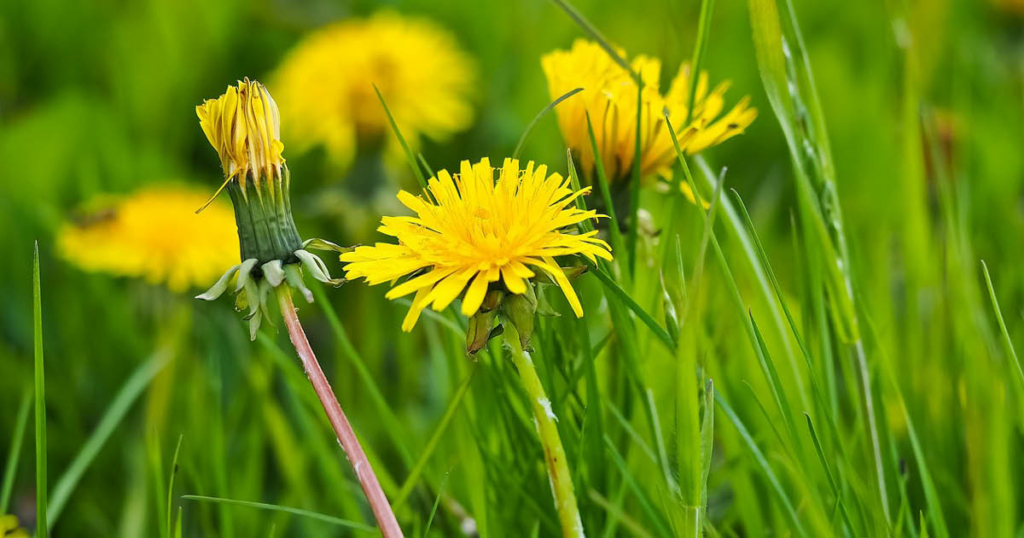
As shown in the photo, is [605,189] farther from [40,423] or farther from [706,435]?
[40,423]

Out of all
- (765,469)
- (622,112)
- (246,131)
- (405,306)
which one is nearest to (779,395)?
(765,469)

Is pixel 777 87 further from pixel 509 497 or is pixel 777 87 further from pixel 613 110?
pixel 509 497

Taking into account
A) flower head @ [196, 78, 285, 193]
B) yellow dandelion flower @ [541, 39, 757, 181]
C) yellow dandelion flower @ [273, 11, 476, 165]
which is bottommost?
yellow dandelion flower @ [541, 39, 757, 181]

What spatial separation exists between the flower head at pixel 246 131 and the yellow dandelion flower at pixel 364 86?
68 cm

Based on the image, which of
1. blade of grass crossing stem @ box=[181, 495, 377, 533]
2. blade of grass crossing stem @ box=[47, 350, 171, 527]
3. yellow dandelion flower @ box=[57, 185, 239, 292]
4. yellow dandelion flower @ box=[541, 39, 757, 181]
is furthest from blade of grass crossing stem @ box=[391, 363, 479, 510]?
yellow dandelion flower @ box=[57, 185, 239, 292]

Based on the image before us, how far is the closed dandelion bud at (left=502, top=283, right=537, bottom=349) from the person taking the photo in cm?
36

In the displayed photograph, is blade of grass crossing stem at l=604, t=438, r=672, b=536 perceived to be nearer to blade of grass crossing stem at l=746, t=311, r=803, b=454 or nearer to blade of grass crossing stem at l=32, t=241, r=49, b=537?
blade of grass crossing stem at l=746, t=311, r=803, b=454

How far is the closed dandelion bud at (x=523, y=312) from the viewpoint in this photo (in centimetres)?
36

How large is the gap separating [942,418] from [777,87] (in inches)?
11.3

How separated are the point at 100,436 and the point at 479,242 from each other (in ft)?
1.32

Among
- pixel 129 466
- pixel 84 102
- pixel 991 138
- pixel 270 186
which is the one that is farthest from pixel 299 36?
pixel 270 186

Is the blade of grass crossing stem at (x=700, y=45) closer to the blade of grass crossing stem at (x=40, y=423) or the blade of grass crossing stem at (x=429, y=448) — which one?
the blade of grass crossing stem at (x=429, y=448)

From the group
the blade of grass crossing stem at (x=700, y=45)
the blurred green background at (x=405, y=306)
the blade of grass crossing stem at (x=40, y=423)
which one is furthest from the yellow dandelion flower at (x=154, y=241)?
the blade of grass crossing stem at (x=700, y=45)

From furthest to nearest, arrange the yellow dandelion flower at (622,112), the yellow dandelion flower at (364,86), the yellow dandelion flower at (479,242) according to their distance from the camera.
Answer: the yellow dandelion flower at (364,86)
the yellow dandelion flower at (622,112)
the yellow dandelion flower at (479,242)
